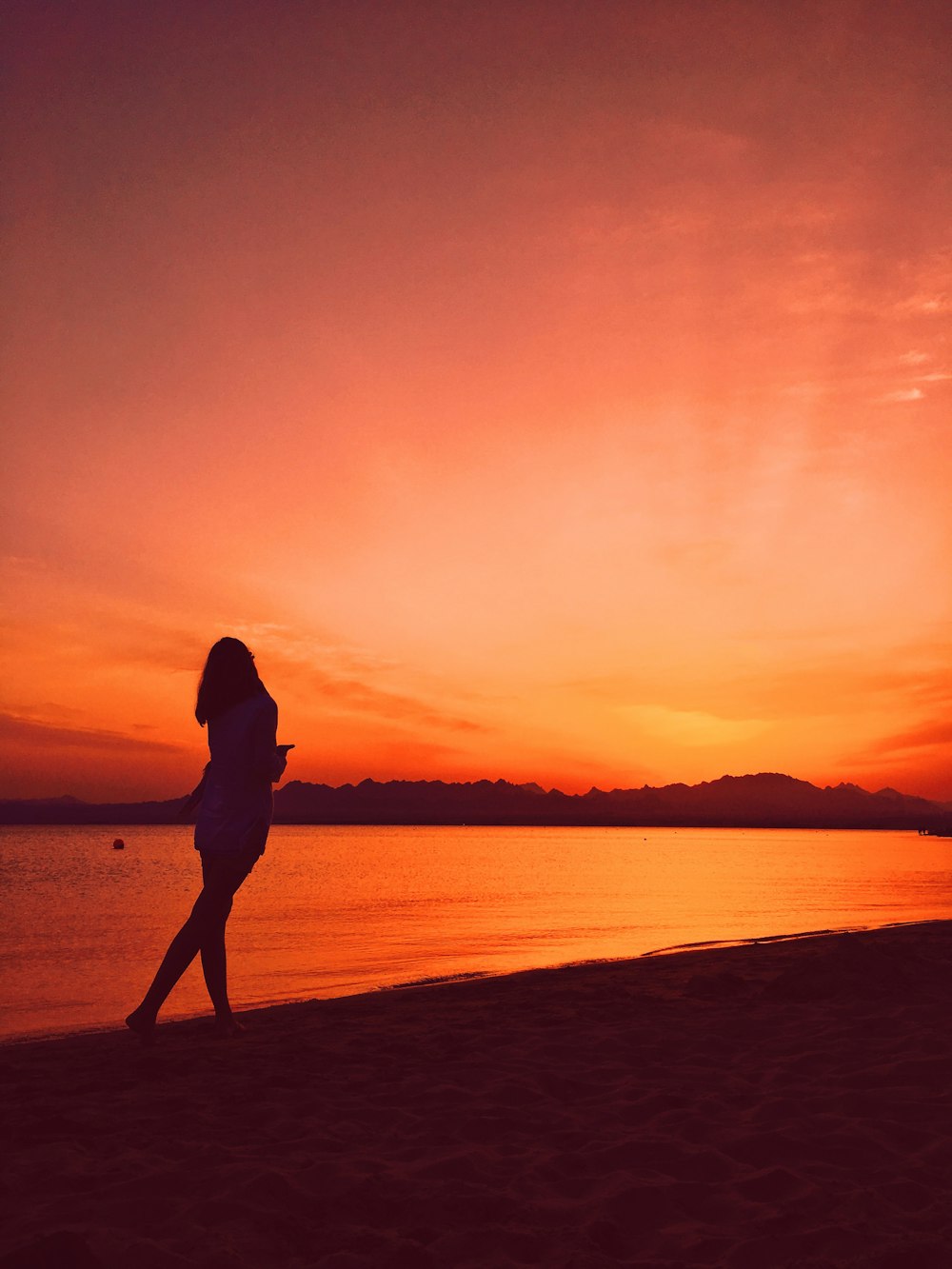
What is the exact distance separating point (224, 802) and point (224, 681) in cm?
91

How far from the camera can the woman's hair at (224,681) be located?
22.9ft

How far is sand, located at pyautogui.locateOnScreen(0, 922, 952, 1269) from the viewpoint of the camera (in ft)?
11.2

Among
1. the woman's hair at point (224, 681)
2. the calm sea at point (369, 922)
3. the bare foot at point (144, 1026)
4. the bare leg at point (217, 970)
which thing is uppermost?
the woman's hair at point (224, 681)

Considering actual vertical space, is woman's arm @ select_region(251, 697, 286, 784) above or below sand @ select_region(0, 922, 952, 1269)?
above

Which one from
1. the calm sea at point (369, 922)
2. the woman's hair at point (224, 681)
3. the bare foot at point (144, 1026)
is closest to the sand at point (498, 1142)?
the bare foot at point (144, 1026)

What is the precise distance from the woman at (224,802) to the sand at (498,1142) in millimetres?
543

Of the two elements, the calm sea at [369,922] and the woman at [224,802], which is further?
the calm sea at [369,922]

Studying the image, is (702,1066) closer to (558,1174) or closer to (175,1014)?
(558,1174)

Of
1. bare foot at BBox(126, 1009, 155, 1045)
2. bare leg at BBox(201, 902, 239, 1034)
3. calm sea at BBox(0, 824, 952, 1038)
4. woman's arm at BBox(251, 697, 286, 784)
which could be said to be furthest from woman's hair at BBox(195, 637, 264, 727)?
calm sea at BBox(0, 824, 952, 1038)

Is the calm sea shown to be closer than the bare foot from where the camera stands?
No

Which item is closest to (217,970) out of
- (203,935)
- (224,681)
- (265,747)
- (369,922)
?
(203,935)

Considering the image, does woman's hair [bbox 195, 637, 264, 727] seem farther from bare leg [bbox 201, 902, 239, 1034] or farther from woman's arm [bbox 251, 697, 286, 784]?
bare leg [bbox 201, 902, 239, 1034]

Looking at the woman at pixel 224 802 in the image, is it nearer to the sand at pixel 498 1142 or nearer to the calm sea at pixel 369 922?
the sand at pixel 498 1142

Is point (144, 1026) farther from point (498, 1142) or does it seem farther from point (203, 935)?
point (498, 1142)
